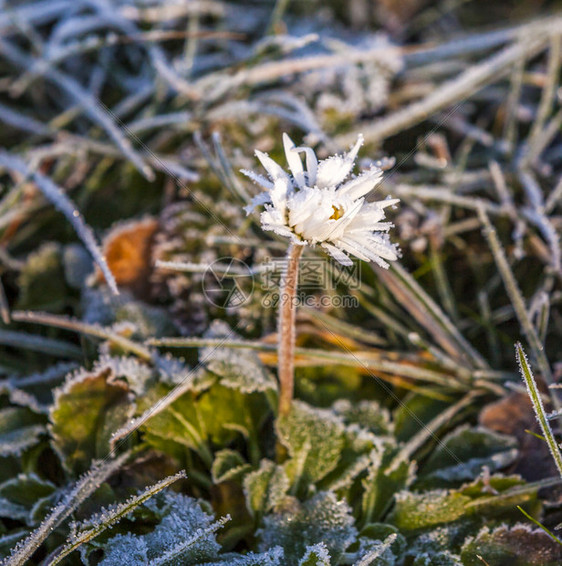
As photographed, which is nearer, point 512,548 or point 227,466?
point 512,548

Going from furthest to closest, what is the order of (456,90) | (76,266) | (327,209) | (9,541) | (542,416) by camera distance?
(456,90) < (76,266) < (9,541) < (542,416) < (327,209)

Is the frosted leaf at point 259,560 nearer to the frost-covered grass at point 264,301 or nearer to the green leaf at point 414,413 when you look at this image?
the frost-covered grass at point 264,301

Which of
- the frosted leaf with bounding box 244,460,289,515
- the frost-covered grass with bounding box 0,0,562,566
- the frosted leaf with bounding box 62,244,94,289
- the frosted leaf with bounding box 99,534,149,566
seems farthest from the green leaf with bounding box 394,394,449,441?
the frosted leaf with bounding box 62,244,94,289

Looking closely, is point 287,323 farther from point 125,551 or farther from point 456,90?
point 456,90

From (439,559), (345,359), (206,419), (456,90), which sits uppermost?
(456,90)

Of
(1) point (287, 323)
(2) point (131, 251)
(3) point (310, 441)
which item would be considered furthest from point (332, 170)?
(2) point (131, 251)

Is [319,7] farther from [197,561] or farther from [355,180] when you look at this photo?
[197,561]
